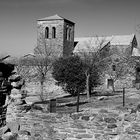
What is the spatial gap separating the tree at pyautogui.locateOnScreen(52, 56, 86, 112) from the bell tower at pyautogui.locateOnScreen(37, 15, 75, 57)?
59.2ft

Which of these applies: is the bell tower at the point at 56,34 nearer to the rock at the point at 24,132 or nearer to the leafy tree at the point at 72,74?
the leafy tree at the point at 72,74

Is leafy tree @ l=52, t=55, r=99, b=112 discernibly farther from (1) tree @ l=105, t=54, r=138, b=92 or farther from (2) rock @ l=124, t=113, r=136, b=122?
(2) rock @ l=124, t=113, r=136, b=122

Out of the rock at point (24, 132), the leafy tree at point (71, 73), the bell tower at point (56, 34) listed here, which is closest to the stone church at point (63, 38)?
the bell tower at point (56, 34)

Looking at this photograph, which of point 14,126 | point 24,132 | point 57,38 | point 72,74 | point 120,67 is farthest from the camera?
point 57,38

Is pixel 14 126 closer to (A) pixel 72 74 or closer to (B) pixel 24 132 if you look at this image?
(B) pixel 24 132

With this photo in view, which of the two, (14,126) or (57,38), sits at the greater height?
(57,38)

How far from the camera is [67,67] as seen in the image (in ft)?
73.8

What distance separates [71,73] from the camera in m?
22.3

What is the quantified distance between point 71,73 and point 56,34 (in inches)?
835

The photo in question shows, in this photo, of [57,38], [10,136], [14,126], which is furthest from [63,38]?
[10,136]

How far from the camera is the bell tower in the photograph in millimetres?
41844

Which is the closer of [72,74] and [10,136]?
[10,136]

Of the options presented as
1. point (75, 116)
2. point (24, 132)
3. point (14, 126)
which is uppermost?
point (75, 116)

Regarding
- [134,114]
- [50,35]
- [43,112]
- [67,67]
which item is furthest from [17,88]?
[50,35]
